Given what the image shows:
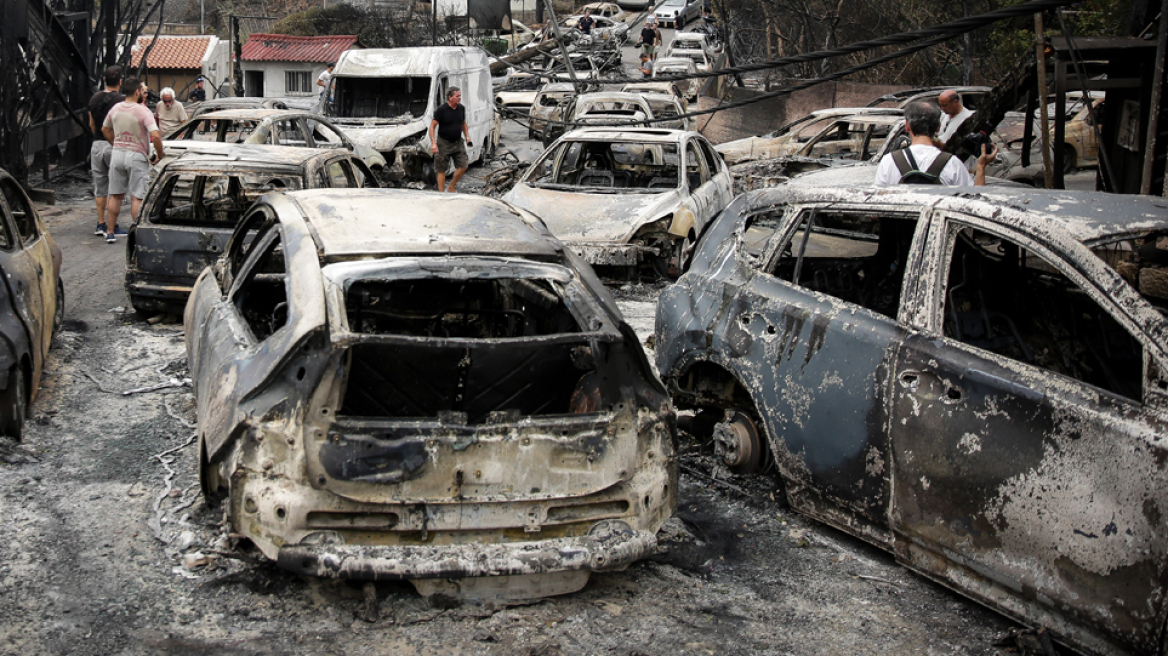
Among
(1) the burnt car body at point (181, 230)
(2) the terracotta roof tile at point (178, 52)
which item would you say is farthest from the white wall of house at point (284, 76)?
(1) the burnt car body at point (181, 230)

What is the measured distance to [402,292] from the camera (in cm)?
537

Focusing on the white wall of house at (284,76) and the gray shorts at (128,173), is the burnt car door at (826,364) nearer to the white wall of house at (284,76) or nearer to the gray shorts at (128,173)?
the gray shorts at (128,173)

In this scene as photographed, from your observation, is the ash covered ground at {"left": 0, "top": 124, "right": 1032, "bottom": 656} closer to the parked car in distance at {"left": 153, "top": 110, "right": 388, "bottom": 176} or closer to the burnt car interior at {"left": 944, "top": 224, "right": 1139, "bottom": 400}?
the burnt car interior at {"left": 944, "top": 224, "right": 1139, "bottom": 400}

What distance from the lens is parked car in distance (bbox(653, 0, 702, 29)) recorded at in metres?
45.9

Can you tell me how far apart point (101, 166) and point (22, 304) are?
6999mm

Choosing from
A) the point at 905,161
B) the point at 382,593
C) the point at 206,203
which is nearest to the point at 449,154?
the point at 206,203

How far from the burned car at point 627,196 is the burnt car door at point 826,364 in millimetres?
3812

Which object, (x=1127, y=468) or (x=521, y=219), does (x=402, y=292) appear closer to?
(x=521, y=219)

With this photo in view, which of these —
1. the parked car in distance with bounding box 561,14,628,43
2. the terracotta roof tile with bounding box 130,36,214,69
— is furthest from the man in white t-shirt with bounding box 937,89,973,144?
the terracotta roof tile with bounding box 130,36,214,69

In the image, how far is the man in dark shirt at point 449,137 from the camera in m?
14.3

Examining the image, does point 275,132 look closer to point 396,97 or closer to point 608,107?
point 396,97

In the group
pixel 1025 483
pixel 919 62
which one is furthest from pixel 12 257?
pixel 919 62

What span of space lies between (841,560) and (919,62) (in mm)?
22968

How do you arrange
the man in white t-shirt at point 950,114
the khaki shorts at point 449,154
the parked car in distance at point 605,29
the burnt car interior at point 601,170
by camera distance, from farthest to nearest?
the parked car in distance at point 605,29 → the khaki shorts at point 449,154 → the burnt car interior at point 601,170 → the man in white t-shirt at point 950,114
